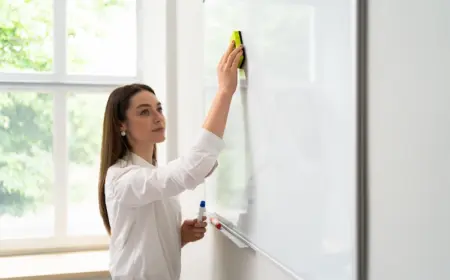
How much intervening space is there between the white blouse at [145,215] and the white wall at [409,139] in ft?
2.17

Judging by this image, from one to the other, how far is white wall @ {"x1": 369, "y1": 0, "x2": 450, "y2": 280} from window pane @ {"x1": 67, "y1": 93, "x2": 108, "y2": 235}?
2.72 metres

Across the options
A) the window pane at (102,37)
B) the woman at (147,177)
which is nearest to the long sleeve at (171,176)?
the woman at (147,177)

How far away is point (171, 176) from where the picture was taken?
4.63 feet

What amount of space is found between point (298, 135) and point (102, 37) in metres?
2.62

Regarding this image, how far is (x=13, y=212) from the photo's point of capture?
10.4ft

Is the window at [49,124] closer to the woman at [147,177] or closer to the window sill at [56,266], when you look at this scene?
the window sill at [56,266]

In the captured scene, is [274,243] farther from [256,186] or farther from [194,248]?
[194,248]

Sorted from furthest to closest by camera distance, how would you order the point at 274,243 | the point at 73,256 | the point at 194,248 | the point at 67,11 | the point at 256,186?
1. the point at 67,11
2. the point at 73,256
3. the point at 194,248
4. the point at 256,186
5. the point at 274,243

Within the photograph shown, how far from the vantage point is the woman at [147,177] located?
140 cm

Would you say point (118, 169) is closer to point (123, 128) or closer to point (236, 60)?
point (123, 128)

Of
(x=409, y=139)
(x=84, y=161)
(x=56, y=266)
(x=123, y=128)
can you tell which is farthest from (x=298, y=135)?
(x=84, y=161)

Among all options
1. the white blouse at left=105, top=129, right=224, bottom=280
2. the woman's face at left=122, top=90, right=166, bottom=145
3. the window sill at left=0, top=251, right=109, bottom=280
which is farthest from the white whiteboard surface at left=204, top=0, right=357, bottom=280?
the window sill at left=0, top=251, right=109, bottom=280

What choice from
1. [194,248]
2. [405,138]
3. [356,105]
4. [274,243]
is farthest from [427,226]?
[194,248]

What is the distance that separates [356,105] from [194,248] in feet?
4.95
